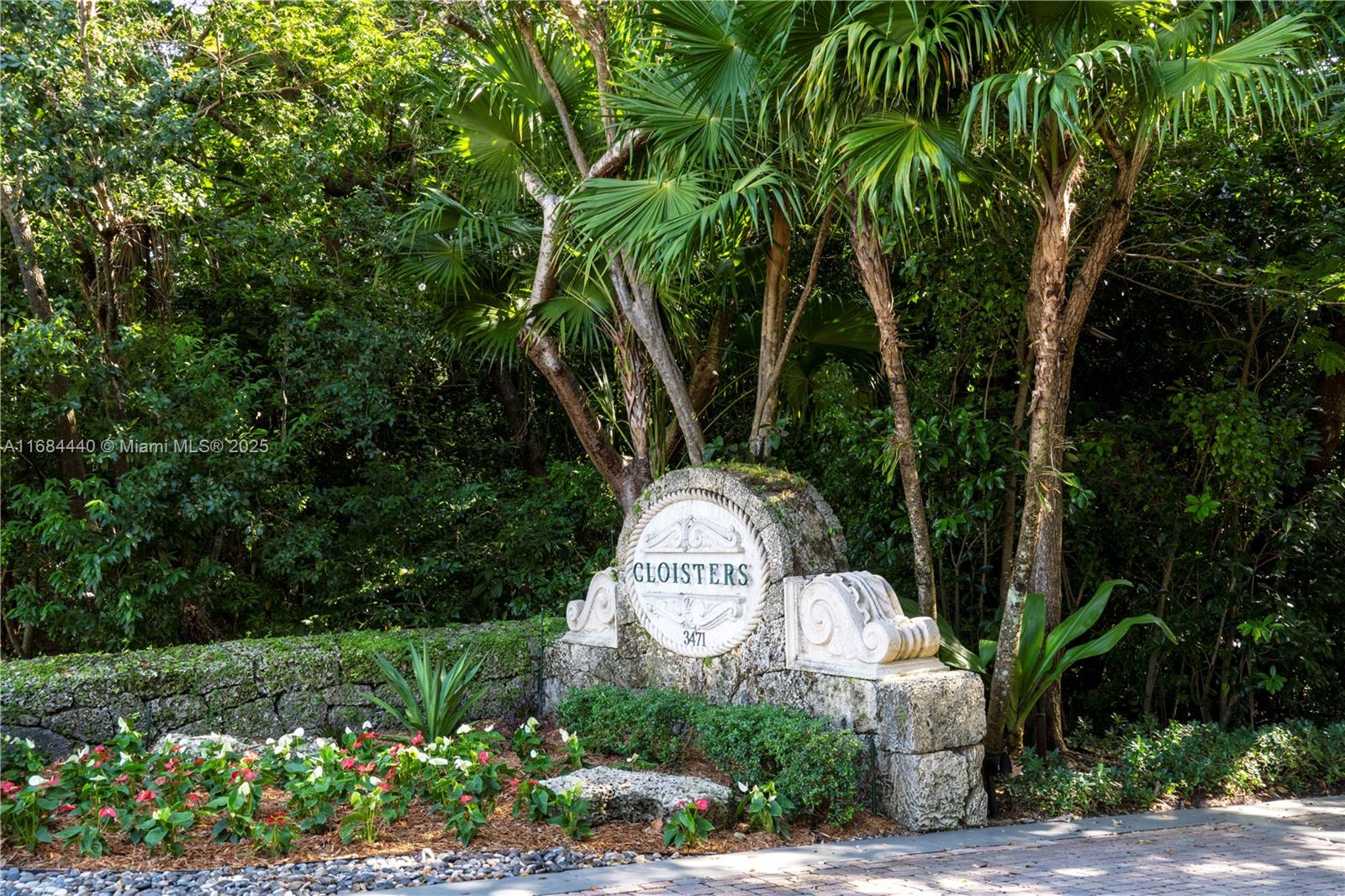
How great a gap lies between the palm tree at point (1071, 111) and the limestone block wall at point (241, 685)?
3.47 metres

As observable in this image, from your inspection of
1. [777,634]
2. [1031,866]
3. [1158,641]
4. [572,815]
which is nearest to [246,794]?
[572,815]

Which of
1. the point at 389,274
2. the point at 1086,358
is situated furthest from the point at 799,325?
the point at 389,274

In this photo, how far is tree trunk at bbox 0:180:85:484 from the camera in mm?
8242

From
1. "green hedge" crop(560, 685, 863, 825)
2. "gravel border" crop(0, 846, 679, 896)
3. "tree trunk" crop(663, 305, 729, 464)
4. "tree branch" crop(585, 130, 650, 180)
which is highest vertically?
"tree branch" crop(585, 130, 650, 180)

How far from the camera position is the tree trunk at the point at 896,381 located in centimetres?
628

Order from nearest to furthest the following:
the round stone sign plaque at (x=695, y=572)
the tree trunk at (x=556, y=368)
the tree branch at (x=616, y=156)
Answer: the round stone sign plaque at (x=695, y=572) → the tree branch at (x=616, y=156) → the tree trunk at (x=556, y=368)

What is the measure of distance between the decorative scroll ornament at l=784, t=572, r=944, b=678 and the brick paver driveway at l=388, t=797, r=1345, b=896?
2.84 ft

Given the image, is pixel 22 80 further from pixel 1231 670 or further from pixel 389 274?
pixel 1231 670

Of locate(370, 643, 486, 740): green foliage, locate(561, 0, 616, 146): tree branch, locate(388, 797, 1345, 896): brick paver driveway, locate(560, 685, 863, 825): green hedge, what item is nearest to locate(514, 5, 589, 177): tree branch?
locate(561, 0, 616, 146): tree branch

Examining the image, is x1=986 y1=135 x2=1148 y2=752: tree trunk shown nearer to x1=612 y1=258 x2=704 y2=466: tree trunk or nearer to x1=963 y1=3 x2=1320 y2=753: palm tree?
x1=963 y1=3 x2=1320 y2=753: palm tree

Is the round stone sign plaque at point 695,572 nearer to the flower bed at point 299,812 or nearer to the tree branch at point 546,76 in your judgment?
the flower bed at point 299,812

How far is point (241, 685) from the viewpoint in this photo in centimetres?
718

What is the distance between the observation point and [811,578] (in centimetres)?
609

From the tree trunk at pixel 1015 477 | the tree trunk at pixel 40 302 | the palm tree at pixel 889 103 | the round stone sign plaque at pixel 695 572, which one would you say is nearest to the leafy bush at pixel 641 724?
the round stone sign plaque at pixel 695 572
